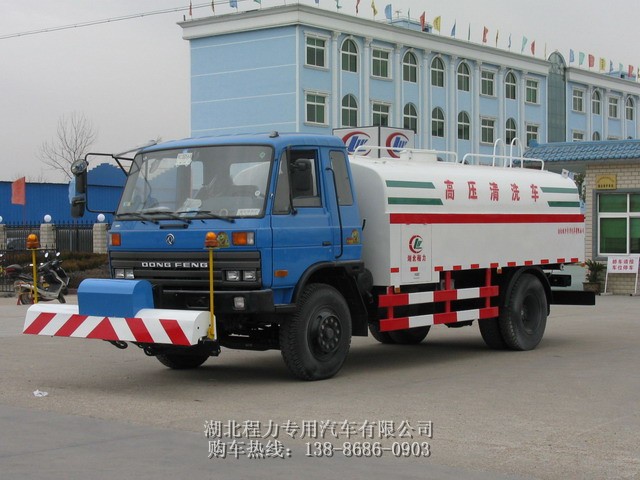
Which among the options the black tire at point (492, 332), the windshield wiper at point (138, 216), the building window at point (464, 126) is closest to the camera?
the windshield wiper at point (138, 216)

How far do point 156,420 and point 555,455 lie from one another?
3467 millimetres

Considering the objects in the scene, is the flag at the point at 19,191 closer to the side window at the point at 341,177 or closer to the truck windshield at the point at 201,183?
the truck windshield at the point at 201,183

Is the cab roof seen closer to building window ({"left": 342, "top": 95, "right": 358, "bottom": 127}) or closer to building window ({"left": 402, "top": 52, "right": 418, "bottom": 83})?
building window ({"left": 342, "top": 95, "right": 358, "bottom": 127})

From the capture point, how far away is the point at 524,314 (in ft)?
50.8

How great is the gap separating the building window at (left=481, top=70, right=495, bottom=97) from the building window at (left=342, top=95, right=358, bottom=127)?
13.0 metres

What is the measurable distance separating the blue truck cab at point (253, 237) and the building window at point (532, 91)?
6667cm

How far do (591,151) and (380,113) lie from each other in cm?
3689

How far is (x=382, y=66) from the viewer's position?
64875mm

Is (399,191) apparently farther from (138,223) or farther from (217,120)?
(217,120)

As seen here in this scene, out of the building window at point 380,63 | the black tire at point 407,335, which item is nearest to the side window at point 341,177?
the black tire at point 407,335

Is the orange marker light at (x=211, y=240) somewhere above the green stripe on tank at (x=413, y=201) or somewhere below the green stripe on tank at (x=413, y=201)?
below

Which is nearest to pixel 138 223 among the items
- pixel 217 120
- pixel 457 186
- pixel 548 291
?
pixel 457 186

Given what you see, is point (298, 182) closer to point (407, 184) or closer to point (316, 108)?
point (407, 184)

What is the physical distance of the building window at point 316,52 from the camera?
59.6 m
